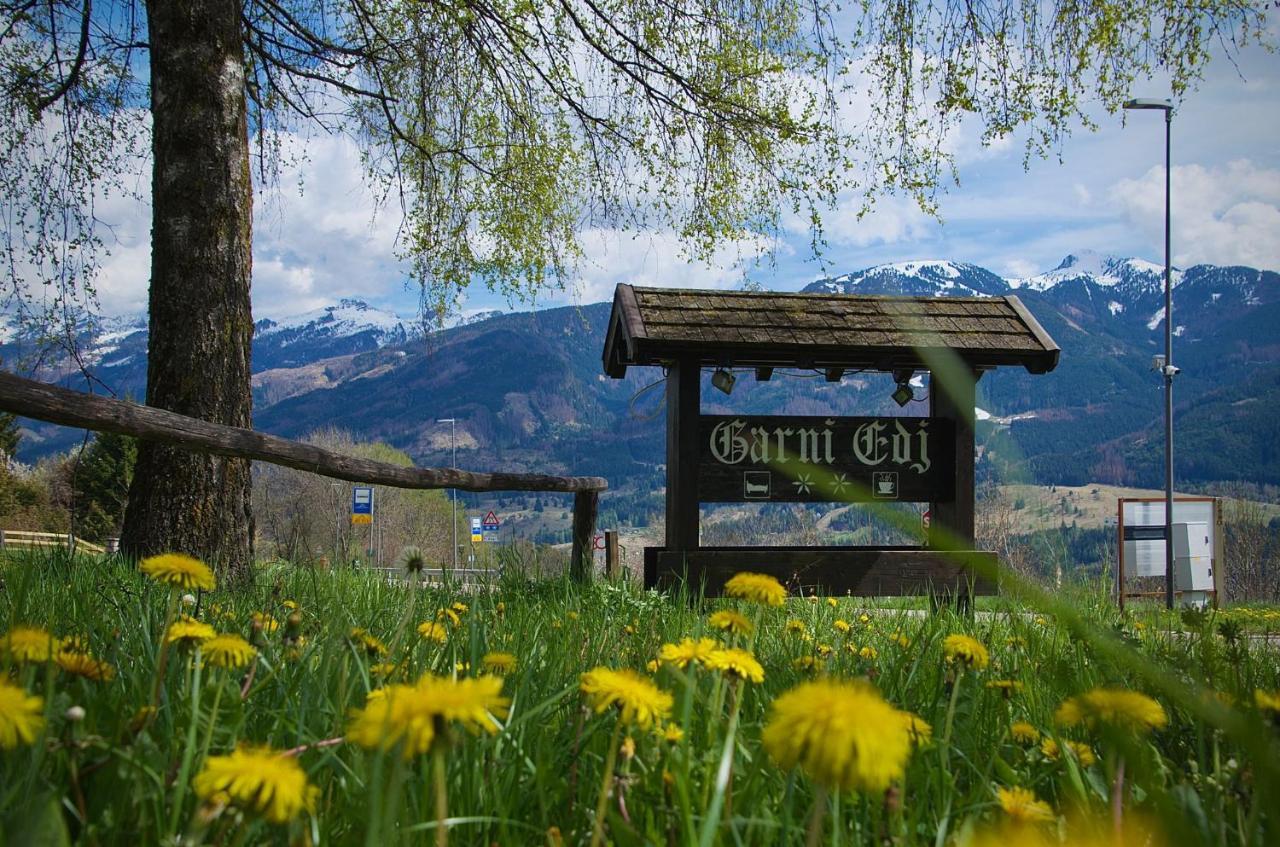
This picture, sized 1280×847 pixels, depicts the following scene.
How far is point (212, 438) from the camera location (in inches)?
150

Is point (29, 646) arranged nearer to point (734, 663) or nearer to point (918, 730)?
point (734, 663)

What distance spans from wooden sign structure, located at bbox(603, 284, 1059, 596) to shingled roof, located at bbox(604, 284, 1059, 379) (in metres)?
0.02

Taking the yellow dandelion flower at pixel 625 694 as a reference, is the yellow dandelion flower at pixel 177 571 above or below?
above

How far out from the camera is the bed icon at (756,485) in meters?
8.12

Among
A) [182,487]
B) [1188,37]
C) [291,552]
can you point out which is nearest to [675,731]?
[291,552]

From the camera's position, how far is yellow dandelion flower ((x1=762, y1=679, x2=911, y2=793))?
65cm

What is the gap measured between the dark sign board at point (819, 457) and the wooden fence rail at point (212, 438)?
1684 millimetres

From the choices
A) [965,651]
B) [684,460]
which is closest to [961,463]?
[684,460]

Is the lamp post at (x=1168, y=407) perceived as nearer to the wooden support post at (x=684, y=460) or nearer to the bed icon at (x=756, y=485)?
the bed icon at (x=756, y=485)

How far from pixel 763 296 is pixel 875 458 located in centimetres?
181

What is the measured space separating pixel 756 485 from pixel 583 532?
1574 mm

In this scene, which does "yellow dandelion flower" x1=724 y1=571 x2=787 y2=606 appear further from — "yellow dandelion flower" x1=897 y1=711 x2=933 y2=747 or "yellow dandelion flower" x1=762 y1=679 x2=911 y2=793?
"yellow dandelion flower" x1=762 y1=679 x2=911 y2=793

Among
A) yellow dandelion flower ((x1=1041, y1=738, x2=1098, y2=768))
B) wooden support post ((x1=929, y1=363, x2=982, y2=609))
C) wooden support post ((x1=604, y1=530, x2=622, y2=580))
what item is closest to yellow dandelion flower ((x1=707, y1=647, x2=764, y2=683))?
yellow dandelion flower ((x1=1041, y1=738, x2=1098, y2=768))

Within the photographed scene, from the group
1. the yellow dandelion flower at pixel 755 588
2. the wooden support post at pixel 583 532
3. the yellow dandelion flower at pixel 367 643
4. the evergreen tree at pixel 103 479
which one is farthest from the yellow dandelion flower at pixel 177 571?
the evergreen tree at pixel 103 479
